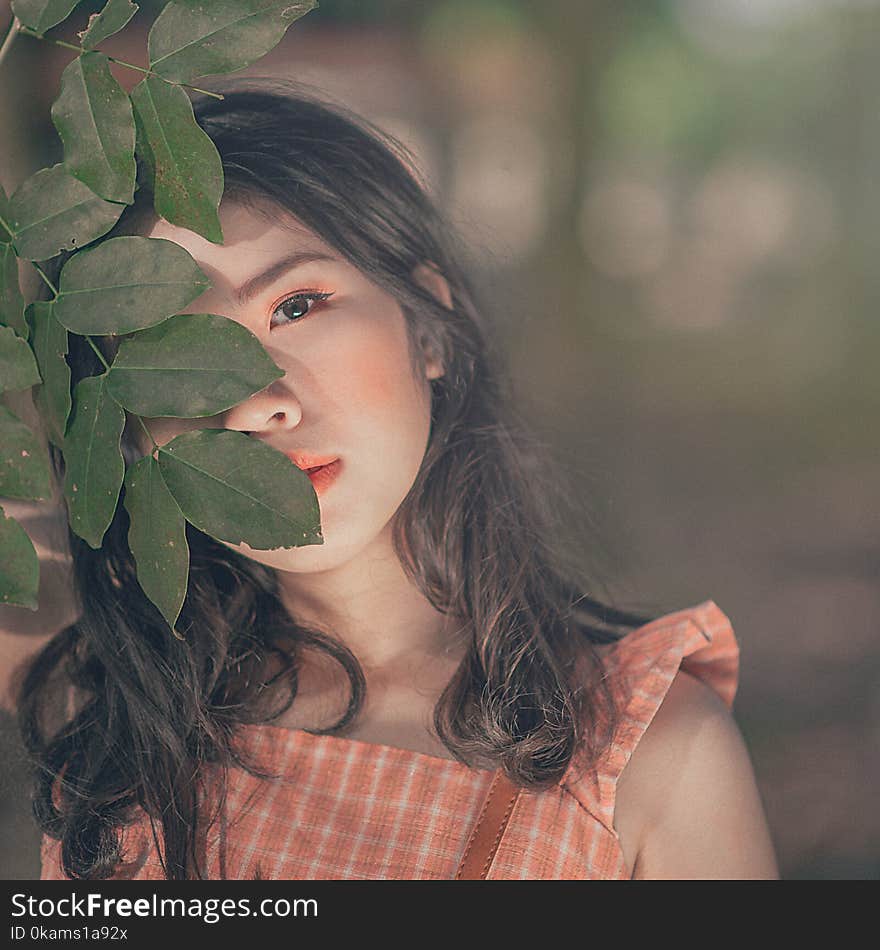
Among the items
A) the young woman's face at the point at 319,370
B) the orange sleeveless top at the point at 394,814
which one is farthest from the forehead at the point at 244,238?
the orange sleeveless top at the point at 394,814

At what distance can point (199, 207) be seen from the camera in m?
0.65

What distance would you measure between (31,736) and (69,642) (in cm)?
10

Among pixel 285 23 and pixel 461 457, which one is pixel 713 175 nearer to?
pixel 461 457

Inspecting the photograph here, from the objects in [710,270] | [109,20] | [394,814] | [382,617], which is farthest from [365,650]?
A: [710,270]

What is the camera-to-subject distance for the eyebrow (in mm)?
780

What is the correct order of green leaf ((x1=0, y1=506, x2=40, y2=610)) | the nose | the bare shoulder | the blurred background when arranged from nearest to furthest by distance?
1. green leaf ((x1=0, y1=506, x2=40, y2=610))
2. the nose
3. the bare shoulder
4. the blurred background

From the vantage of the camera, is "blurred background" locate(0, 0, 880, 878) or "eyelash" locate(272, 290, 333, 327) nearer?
"eyelash" locate(272, 290, 333, 327)

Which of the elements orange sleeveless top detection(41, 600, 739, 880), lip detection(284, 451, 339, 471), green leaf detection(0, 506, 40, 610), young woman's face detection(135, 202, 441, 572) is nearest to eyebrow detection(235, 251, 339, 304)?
young woman's face detection(135, 202, 441, 572)

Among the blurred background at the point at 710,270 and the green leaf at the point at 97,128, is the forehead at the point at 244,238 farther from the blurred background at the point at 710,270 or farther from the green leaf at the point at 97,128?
the blurred background at the point at 710,270

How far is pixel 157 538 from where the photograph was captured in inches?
25.3

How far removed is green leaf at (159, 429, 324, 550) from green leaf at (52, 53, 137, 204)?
0.52 feet

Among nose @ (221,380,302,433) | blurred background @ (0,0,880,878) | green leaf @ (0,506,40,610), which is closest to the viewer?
→ green leaf @ (0,506,40,610)

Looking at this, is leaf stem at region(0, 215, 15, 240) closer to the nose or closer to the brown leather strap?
the nose

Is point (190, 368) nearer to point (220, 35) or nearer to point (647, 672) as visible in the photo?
point (220, 35)
